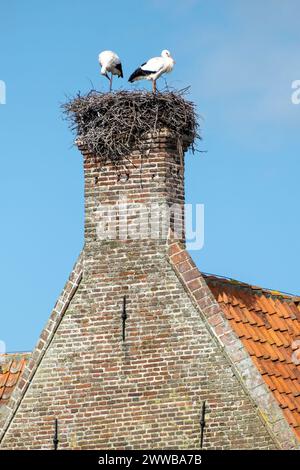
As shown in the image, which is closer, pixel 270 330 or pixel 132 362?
pixel 132 362

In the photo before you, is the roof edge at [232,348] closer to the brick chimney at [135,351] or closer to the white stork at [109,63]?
the brick chimney at [135,351]

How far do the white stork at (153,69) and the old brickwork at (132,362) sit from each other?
1.55 metres

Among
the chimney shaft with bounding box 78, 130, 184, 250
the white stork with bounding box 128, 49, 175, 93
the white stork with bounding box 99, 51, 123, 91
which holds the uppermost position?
the white stork with bounding box 99, 51, 123, 91

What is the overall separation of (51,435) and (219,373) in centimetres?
255

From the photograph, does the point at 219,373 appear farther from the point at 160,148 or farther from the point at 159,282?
the point at 160,148

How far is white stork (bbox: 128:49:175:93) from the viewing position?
29.3 metres

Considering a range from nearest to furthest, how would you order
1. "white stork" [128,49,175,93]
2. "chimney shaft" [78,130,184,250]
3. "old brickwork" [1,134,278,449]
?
"old brickwork" [1,134,278,449]
"chimney shaft" [78,130,184,250]
"white stork" [128,49,175,93]

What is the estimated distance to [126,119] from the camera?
28188 mm

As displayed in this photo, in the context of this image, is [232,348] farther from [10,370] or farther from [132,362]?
[10,370]

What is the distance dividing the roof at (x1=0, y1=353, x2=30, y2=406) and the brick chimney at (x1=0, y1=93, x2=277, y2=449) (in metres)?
1.88

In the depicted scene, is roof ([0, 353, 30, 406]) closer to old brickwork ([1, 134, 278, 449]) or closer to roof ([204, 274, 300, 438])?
old brickwork ([1, 134, 278, 449])

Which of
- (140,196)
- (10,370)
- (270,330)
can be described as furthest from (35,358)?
(270,330)

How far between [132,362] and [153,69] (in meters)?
4.78

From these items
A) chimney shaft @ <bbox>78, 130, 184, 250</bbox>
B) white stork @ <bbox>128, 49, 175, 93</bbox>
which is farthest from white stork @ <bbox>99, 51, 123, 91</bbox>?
chimney shaft @ <bbox>78, 130, 184, 250</bbox>
